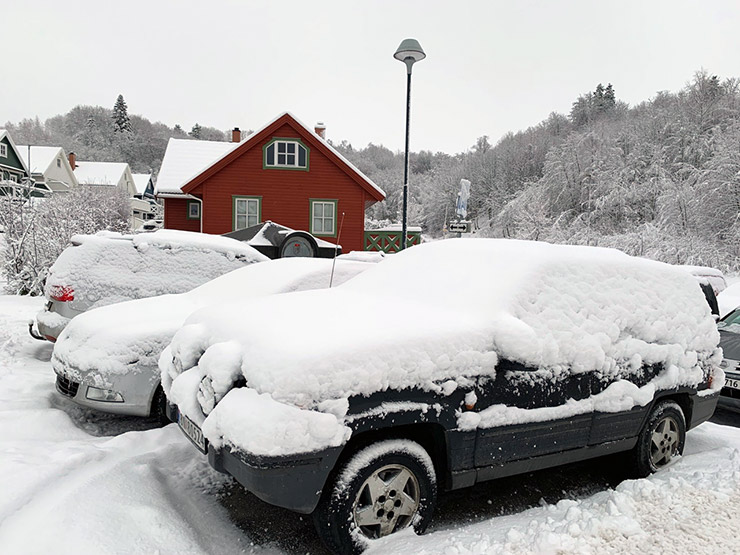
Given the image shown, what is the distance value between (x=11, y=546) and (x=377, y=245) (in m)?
20.8

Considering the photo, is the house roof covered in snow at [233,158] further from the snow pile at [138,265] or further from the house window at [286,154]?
the snow pile at [138,265]

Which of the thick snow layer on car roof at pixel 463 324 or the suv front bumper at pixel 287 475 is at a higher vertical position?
the thick snow layer on car roof at pixel 463 324

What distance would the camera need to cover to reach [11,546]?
2562mm

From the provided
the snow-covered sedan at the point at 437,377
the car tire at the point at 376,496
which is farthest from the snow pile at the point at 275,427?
the car tire at the point at 376,496

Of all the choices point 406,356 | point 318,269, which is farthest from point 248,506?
point 318,269

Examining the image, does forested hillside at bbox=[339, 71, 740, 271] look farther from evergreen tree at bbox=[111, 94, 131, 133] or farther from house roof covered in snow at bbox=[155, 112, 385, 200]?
evergreen tree at bbox=[111, 94, 131, 133]

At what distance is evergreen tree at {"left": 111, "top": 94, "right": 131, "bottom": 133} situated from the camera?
95.1m

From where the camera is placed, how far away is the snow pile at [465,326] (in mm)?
2768

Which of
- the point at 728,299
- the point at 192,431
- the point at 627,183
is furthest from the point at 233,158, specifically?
the point at 627,183

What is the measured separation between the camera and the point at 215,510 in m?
3.36

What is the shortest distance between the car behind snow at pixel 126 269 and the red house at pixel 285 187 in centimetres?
1496

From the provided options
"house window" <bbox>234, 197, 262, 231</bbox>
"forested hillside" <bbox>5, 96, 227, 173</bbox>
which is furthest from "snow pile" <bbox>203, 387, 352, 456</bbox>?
"forested hillside" <bbox>5, 96, 227, 173</bbox>

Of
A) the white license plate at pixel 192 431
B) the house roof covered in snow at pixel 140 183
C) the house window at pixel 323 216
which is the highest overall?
the house roof covered in snow at pixel 140 183

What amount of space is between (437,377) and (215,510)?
168cm
